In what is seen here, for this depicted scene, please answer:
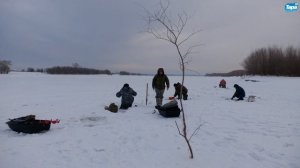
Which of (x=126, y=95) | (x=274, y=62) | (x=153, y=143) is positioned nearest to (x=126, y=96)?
(x=126, y=95)

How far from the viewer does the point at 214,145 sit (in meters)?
6.39

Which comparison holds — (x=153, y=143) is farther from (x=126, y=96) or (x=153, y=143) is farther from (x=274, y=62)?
(x=274, y=62)

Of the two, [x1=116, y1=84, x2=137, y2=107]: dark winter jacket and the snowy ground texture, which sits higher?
[x1=116, y1=84, x2=137, y2=107]: dark winter jacket

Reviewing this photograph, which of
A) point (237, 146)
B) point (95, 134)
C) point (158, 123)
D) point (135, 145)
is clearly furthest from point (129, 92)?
point (237, 146)

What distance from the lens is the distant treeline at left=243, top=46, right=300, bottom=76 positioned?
166 feet

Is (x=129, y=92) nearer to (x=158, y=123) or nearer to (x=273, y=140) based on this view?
(x=158, y=123)

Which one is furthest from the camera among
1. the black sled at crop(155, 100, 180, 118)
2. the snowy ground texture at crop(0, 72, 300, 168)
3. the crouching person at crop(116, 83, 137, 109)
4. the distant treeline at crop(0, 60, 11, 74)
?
the distant treeline at crop(0, 60, 11, 74)

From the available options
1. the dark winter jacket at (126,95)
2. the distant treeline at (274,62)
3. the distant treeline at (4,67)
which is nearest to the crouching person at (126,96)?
the dark winter jacket at (126,95)

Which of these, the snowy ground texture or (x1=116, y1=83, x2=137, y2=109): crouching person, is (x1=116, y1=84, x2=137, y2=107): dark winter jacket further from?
the snowy ground texture

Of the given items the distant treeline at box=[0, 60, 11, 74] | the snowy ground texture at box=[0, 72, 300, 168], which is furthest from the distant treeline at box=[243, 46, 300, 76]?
the distant treeline at box=[0, 60, 11, 74]

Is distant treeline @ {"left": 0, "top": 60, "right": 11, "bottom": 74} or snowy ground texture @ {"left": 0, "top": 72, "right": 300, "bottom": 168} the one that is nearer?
snowy ground texture @ {"left": 0, "top": 72, "right": 300, "bottom": 168}

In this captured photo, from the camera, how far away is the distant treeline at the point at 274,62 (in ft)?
166

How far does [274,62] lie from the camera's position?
177 feet

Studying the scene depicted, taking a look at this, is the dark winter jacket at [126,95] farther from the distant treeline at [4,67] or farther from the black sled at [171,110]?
the distant treeline at [4,67]
